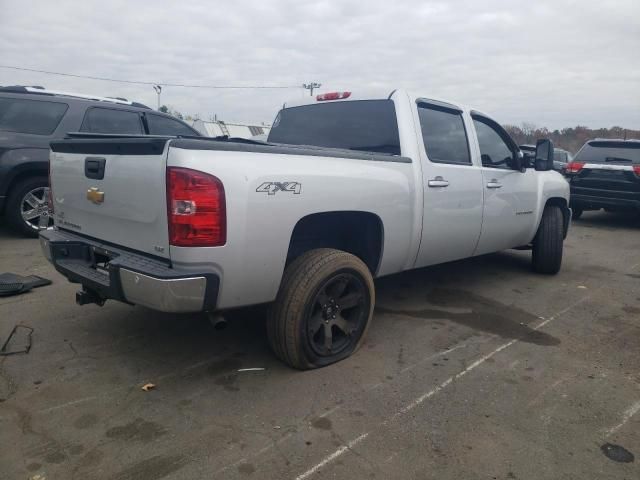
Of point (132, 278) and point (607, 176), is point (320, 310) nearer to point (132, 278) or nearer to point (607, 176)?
point (132, 278)

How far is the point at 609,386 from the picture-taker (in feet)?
10.2

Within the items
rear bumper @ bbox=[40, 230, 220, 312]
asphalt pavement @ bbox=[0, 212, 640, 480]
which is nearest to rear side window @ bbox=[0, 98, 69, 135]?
asphalt pavement @ bbox=[0, 212, 640, 480]

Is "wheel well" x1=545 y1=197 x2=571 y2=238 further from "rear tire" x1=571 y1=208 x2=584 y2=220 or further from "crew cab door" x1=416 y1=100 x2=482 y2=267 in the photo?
"rear tire" x1=571 y1=208 x2=584 y2=220

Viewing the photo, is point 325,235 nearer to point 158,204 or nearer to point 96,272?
point 158,204

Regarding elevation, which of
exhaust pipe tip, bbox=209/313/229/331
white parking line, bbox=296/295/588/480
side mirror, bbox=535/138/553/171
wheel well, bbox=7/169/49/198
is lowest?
white parking line, bbox=296/295/588/480

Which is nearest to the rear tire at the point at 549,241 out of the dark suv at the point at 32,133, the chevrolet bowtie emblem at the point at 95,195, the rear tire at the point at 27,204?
the chevrolet bowtie emblem at the point at 95,195

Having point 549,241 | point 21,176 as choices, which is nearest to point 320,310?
point 549,241

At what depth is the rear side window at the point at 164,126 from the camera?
278 inches

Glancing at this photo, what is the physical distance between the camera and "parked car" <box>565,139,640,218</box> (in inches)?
357

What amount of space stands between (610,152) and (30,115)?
9.77 meters

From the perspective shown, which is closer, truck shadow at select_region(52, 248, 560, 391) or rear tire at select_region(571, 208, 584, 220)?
truck shadow at select_region(52, 248, 560, 391)

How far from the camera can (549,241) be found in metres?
5.56

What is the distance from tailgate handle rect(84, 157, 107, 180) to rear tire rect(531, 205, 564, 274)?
15.1 feet

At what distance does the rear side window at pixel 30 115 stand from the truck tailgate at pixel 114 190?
3.32 meters
